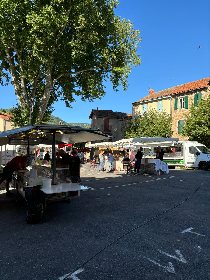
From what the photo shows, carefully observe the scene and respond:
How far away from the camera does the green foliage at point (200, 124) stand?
3569cm

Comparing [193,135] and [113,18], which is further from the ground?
[113,18]

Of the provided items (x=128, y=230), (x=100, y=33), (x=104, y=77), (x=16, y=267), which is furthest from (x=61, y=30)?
(x=16, y=267)

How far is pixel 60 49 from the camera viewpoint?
23984 mm

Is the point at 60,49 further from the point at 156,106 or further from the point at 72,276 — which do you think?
the point at 156,106

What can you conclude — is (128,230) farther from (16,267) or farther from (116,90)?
(116,90)

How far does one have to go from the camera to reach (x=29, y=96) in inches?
1032

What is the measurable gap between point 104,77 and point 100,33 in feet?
11.4

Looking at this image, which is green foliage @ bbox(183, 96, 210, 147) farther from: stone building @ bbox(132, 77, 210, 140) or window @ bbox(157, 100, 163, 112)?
window @ bbox(157, 100, 163, 112)

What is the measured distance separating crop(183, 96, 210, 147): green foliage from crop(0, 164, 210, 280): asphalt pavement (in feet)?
83.9

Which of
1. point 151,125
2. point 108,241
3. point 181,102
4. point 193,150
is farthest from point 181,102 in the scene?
point 108,241

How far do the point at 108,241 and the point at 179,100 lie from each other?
41.0m

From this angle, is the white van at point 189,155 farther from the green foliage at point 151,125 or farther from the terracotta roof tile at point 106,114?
the terracotta roof tile at point 106,114

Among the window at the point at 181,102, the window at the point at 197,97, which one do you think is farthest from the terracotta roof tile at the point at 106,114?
the window at the point at 197,97

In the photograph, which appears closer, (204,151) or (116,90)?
(116,90)
